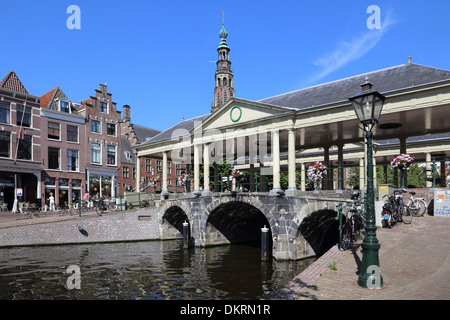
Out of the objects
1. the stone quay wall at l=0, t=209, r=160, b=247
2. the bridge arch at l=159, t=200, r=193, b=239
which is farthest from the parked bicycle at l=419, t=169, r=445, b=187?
the stone quay wall at l=0, t=209, r=160, b=247

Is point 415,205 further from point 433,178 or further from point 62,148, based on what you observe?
point 62,148

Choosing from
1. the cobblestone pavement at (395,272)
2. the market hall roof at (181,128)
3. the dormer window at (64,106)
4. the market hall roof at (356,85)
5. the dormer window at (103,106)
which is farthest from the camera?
the dormer window at (103,106)

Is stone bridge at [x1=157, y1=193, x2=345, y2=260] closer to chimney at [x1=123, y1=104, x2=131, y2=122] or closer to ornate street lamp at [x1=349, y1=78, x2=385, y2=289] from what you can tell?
ornate street lamp at [x1=349, y1=78, x2=385, y2=289]

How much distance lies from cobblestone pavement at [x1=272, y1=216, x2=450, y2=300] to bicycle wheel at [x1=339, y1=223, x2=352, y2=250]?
29 centimetres

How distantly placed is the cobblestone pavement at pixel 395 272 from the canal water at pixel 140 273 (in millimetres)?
3302

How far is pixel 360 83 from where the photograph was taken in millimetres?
18672

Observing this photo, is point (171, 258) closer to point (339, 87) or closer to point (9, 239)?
point (9, 239)

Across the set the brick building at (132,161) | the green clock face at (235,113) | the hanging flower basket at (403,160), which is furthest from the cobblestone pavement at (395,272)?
the brick building at (132,161)

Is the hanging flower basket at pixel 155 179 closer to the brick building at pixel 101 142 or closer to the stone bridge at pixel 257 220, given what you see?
the stone bridge at pixel 257 220

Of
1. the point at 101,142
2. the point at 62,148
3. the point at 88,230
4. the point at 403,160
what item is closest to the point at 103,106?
the point at 101,142

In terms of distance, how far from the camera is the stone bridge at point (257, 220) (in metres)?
16.9

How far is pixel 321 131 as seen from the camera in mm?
20156
